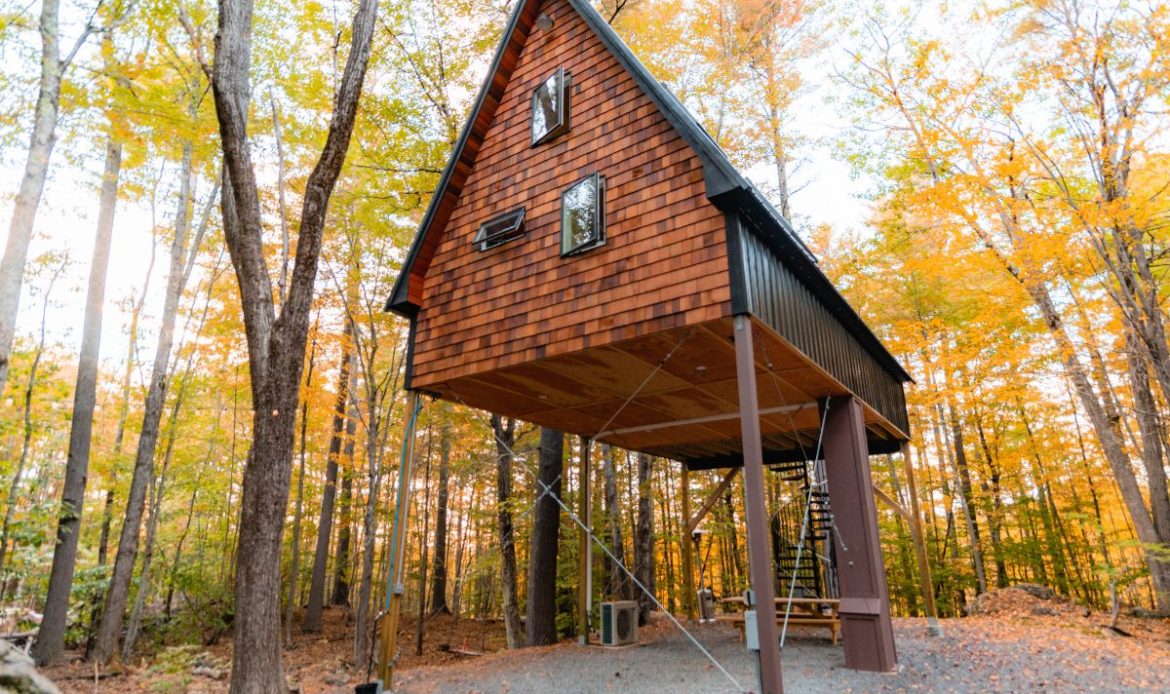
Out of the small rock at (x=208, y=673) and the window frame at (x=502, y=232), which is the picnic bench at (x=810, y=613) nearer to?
the window frame at (x=502, y=232)

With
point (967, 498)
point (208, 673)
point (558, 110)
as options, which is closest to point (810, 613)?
point (558, 110)

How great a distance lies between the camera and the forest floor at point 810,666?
6.31m

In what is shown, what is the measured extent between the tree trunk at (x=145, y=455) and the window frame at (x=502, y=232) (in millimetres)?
7307

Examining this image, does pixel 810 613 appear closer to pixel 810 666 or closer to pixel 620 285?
pixel 810 666

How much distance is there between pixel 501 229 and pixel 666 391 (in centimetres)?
294

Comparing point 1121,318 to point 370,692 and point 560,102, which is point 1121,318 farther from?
point 370,692

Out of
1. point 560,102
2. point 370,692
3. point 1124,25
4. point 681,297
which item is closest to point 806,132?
point 1124,25

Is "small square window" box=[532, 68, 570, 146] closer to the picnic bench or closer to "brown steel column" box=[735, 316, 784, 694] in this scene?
"brown steel column" box=[735, 316, 784, 694]

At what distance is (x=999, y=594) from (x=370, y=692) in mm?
12686

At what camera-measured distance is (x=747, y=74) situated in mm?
14172

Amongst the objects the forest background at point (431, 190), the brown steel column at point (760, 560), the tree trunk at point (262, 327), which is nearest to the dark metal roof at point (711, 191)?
the tree trunk at point (262, 327)

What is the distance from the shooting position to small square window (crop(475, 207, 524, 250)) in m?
6.93

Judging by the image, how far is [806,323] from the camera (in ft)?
21.9

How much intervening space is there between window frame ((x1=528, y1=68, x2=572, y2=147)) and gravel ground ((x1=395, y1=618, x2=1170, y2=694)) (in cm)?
615
